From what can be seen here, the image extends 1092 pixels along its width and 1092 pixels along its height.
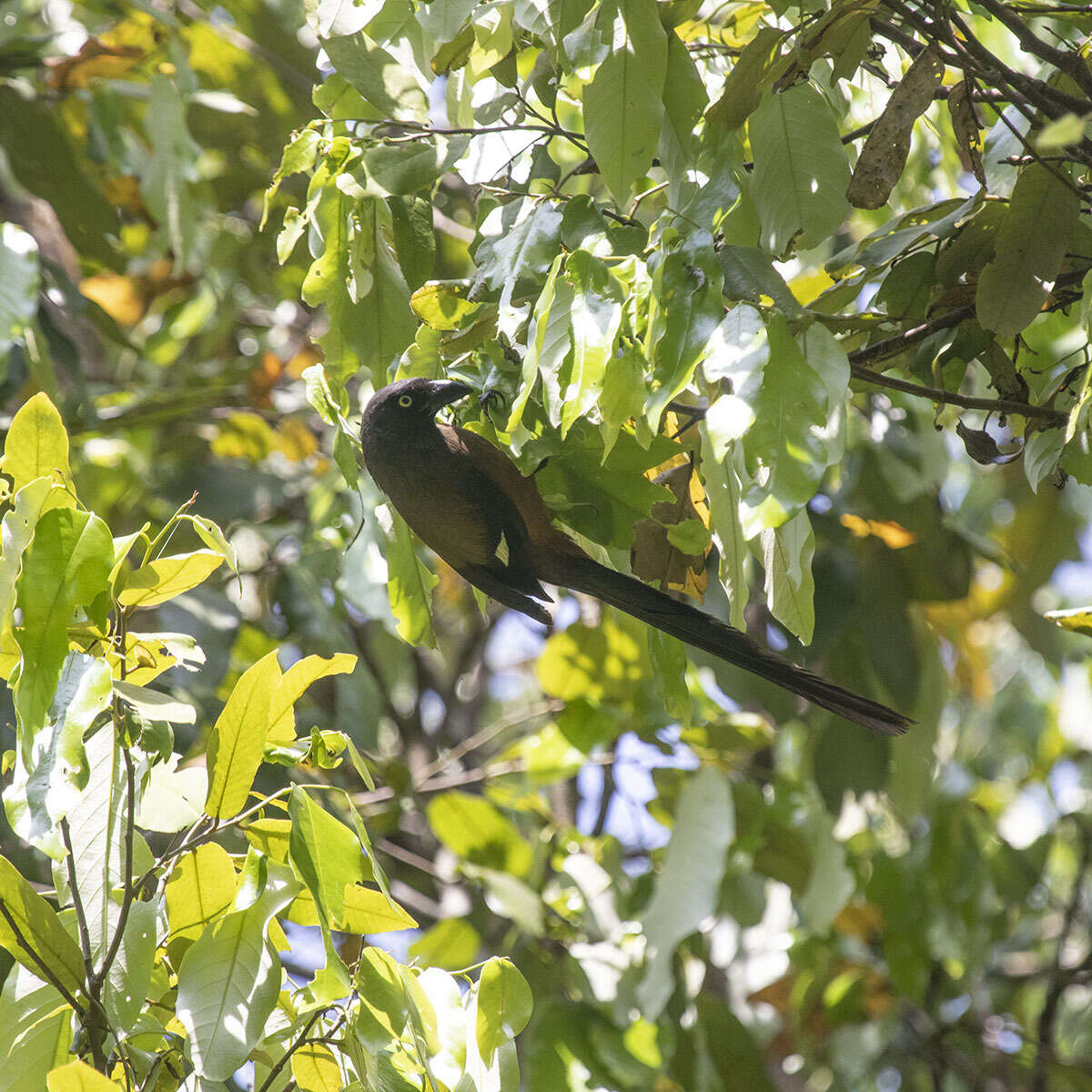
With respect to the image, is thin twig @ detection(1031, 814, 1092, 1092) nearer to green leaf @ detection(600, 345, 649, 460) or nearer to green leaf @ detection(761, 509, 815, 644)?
green leaf @ detection(761, 509, 815, 644)

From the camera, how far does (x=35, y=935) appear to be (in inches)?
44.2

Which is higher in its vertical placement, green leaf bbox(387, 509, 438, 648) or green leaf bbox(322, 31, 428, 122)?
green leaf bbox(322, 31, 428, 122)

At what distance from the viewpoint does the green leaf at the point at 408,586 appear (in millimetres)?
1330

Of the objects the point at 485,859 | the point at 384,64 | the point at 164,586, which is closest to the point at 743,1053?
the point at 485,859

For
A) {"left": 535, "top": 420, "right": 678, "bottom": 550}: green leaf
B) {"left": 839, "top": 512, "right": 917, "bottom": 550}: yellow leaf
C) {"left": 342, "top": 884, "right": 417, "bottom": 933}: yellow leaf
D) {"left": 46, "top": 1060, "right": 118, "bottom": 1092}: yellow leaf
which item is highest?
{"left": 535, "top": 420, "right": 678, "bottom": 550}: green leaf

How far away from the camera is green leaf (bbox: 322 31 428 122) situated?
1291 mm

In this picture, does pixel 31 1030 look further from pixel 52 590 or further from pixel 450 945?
pixel 450 945

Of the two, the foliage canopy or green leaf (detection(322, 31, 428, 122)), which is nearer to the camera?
the foliage canopy

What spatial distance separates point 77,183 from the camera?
2697 mm

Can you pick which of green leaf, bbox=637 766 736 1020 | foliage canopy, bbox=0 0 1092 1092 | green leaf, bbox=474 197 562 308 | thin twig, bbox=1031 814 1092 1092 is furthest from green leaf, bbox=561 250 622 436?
thin twig, bbox=1031 814 1092 1092

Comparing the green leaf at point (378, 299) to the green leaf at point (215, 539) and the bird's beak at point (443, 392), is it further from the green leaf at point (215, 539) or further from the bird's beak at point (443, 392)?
the green leaf at point (215, 539)

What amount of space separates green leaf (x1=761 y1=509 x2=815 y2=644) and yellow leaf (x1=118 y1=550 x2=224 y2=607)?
54cm

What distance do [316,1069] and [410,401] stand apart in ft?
2.17

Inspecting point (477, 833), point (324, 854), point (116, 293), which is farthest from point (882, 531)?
point (116, 293)
